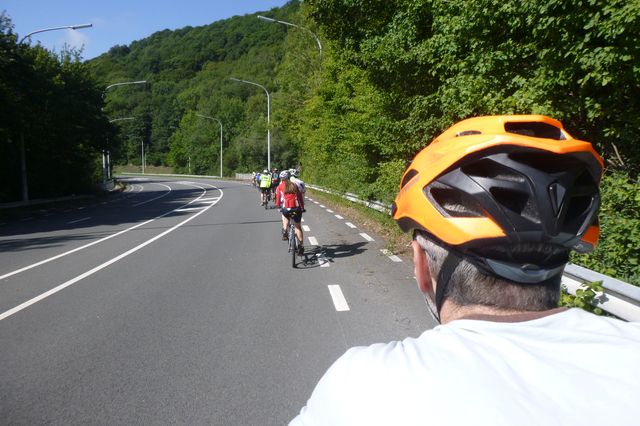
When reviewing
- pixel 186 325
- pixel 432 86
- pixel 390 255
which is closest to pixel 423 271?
pixel 186 325

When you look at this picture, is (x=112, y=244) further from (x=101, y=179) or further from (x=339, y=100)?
Answer: (x=101, y=179)

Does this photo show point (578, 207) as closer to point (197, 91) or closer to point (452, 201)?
point (452, 201)

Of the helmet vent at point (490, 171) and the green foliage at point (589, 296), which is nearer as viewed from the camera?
the helmet vent at point (490, 171)

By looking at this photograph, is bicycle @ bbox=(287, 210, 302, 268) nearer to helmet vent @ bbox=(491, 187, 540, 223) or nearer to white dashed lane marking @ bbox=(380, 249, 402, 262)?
white dashed lane marking @ bbox=(380, 249, 402, 262)

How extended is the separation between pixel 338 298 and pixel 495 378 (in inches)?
215

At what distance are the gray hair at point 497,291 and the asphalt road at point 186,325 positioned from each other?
7.51 feet

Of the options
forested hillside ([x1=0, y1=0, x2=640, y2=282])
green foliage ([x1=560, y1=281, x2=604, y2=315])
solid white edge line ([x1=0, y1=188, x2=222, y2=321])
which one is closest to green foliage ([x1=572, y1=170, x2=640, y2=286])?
forested hillside ([x1=0, y1=0, x2=640, y2=282])

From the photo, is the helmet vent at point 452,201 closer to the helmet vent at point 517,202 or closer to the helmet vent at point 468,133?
the helmet vent at point 517,202

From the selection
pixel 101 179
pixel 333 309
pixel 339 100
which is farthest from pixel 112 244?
pixel 101 179

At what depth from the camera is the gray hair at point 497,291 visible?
123cm

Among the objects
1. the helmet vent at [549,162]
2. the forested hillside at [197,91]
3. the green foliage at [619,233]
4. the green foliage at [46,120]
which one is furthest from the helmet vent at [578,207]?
the forested hillside at [197,91]

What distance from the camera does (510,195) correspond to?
4.22ft

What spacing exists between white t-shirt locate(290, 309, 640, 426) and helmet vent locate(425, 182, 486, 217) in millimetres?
317

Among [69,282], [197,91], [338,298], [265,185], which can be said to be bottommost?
[69,282]
